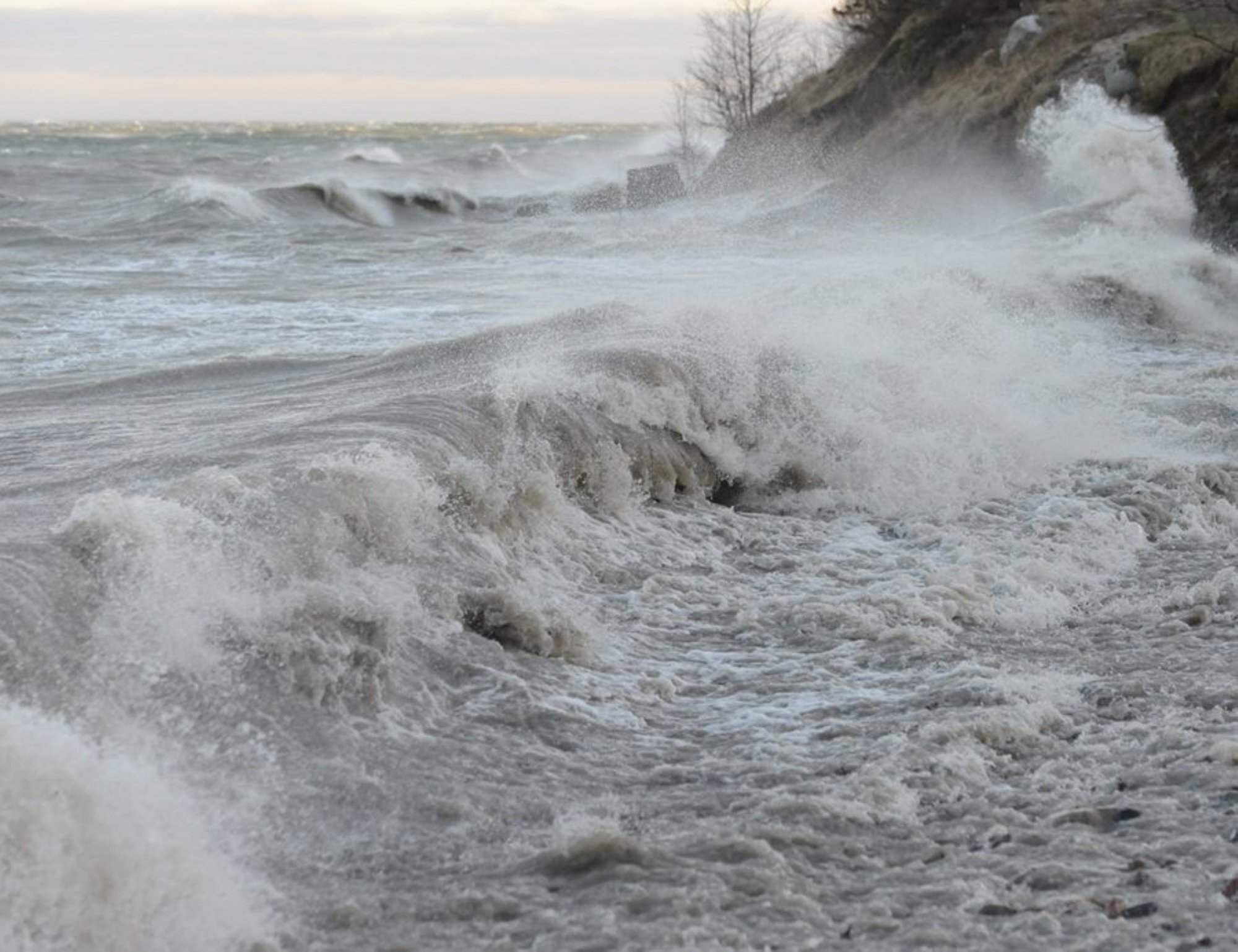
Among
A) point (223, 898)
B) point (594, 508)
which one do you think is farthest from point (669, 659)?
point (223, 898)

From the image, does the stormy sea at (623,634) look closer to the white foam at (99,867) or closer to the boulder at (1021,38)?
the white foam at (99,867)

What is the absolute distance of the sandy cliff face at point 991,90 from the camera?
20594mm

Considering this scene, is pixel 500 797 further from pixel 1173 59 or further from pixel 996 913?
pixel 1173 59

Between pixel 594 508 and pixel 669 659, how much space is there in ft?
6.05

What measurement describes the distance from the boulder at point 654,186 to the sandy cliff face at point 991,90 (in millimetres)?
1066

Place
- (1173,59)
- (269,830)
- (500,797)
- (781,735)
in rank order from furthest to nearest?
1. (1173,59)
2. (781,735)
3. (500,797)
4. (269,830)

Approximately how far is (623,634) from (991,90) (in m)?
23.8

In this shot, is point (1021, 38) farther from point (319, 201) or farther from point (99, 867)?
point (99, 867)

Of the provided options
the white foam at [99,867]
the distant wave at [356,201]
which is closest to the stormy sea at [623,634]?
the white foam at [99,867]

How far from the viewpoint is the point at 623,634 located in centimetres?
600

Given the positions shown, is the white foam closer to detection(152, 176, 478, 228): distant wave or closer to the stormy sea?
the stormy sea

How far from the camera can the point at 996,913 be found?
12.2 feet

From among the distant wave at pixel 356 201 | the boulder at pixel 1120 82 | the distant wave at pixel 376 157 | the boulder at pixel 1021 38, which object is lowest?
the distant wave at pixel 356 201

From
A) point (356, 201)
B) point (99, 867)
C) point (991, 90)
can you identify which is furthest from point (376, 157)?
point (99, 867)
